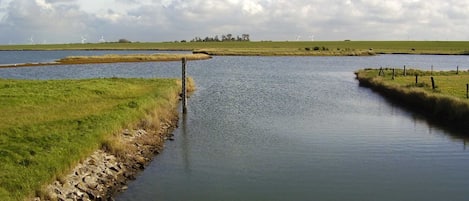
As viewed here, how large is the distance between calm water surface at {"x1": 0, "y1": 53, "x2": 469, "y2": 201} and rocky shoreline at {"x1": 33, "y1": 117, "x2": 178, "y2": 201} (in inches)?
22.9

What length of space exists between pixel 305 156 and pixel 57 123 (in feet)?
39.0

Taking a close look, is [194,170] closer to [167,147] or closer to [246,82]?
[167,147]

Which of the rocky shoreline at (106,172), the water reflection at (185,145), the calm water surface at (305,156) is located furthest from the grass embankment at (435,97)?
the rocky shoreline at (106,172)

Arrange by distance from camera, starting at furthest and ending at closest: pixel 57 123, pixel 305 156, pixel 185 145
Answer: pixel 185 145
pixel 305 156
pixel 57 123

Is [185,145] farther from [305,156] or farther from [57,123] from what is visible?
[57,123]

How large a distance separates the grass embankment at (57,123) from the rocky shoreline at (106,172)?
1.04 ft

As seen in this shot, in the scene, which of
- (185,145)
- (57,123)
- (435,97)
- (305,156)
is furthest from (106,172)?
(435,97)

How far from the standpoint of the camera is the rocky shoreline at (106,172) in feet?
54.2

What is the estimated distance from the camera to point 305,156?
978 inches

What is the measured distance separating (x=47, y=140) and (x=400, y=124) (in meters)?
23.8

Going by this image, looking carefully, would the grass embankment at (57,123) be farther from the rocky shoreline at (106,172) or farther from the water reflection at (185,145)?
the water reflection at (185,145)

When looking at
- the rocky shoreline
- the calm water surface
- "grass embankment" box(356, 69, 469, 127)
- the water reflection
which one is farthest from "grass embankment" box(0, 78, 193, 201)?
"grass embankment" box(356, 69, 469, 127)

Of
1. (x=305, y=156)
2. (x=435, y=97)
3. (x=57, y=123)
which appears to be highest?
(x=435, y=97)

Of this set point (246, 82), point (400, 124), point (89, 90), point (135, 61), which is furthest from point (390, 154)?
point (135, 61)
